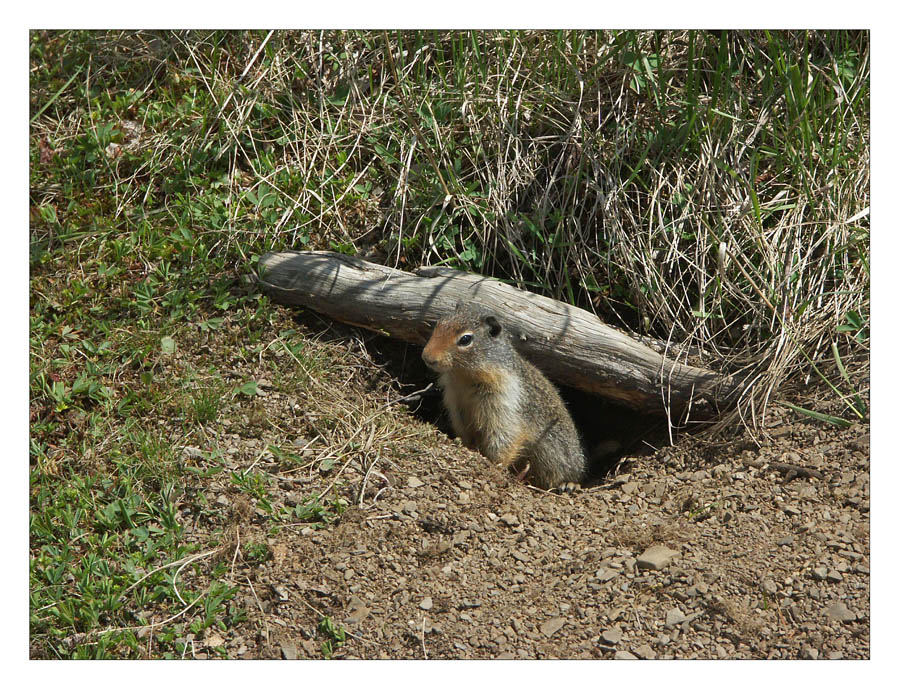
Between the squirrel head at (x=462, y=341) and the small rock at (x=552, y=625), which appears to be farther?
the squirrel head at (x=462, y=341)

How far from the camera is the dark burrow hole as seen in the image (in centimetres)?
575

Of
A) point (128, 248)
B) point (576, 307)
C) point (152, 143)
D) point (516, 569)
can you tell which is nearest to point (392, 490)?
point (516, 569)

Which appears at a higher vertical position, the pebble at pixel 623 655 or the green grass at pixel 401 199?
the green grass at pixel 401 199

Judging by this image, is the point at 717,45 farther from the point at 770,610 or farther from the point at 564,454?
the point at 770,610

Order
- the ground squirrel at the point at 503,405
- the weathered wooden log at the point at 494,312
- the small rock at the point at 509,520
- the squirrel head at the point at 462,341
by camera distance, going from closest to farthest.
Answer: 1. the small rock at the point at 509,520
2. the squirrel head at the point at 462,341
3. the ground squirrel at the point at 503,405
4. the weathered wooden log at the point at 494,312

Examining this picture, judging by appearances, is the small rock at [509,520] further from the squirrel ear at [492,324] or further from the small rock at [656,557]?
the squirrel ear at [492,324]

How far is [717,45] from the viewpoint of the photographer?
6.00m

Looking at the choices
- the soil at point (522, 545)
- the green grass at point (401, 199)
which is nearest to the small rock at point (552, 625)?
the soil at point (522, 545)

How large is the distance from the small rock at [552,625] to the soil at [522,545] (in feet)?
0.05

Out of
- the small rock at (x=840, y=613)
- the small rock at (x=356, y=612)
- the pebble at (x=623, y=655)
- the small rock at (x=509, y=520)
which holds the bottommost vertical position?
the pebble at (x=623, y=655)

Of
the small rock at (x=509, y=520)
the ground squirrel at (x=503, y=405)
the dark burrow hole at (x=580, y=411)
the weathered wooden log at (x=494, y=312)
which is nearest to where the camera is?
the small rock at (x=509, y=520)

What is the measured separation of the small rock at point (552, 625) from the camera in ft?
12.2

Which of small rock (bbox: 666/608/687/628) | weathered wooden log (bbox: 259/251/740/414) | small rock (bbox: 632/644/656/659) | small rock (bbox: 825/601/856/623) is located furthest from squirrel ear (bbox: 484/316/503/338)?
small rock (bbox: 825/601/856/623)

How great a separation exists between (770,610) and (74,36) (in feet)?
22.7
